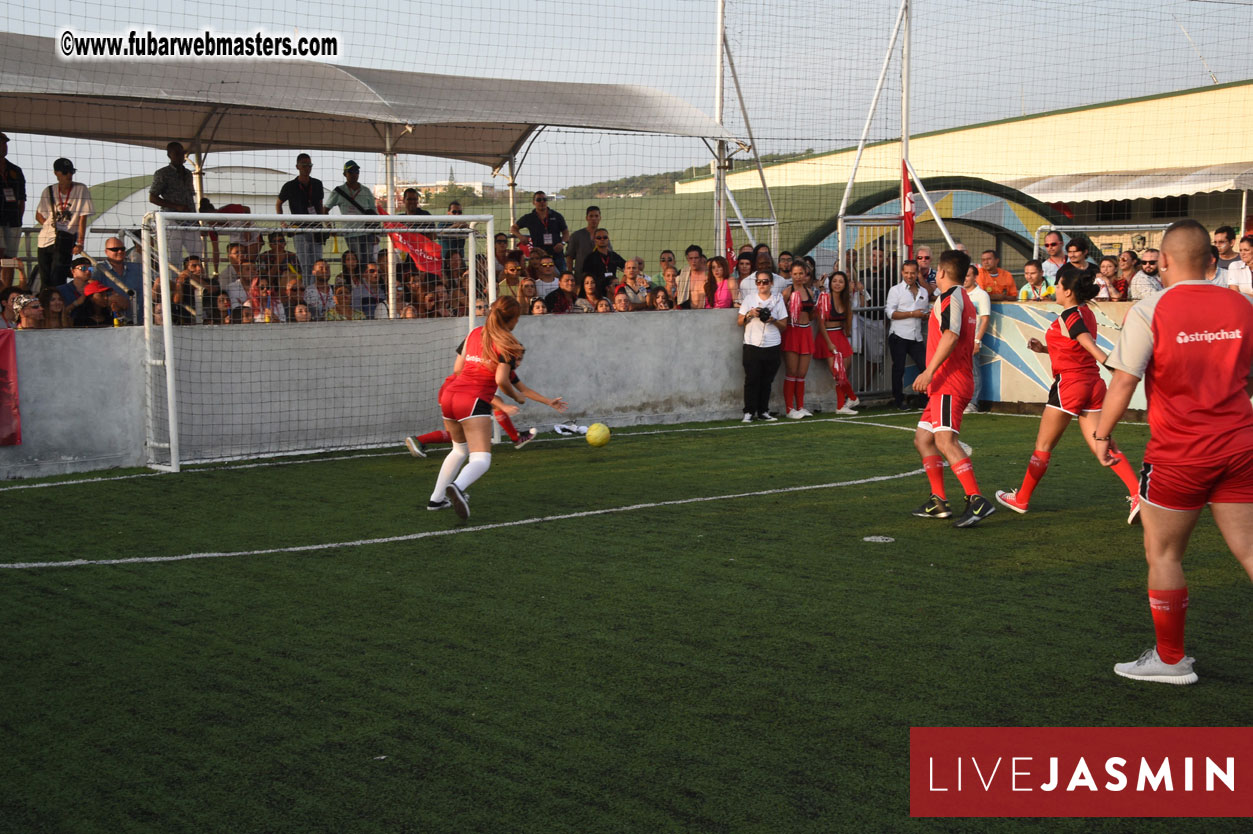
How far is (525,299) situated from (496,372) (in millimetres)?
5373

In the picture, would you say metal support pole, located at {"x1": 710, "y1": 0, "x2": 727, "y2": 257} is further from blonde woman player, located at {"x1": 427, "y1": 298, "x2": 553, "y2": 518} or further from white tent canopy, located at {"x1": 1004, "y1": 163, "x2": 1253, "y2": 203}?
white tent canopy, located at {"x1": 1004, "y1": 163, "x2": 1253, "y2": 203}

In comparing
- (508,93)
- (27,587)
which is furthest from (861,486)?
(508,93)

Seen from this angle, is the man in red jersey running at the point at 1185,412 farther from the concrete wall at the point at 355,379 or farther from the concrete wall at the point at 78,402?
the concrete wall at the point at 78,402

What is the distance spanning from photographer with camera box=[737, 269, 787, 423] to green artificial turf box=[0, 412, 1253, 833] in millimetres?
5342

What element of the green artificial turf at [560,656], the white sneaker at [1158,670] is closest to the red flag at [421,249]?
the green artificial turf at [560,656]

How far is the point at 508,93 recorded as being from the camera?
48.1 ft

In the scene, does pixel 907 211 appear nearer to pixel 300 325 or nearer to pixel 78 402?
pixel 300 325

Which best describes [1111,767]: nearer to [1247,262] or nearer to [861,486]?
[861,486]

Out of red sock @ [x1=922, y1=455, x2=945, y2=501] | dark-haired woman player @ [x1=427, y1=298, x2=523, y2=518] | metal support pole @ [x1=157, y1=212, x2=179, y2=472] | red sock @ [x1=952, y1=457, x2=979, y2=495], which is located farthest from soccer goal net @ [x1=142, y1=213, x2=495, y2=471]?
red sock @ [x1=952, y1=457, x2=979, y2=495]

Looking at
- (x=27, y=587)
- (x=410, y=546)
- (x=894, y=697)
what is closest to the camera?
(x=894, y=697)

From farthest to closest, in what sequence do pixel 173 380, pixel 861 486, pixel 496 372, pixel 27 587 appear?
pixel 173 380 → pixel 861 486 → pixel 496 372 → pixel 27 587

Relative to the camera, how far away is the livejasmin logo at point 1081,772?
3.92m

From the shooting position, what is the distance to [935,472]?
8.55 m

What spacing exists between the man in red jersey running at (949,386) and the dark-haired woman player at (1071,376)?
1.95 feet
